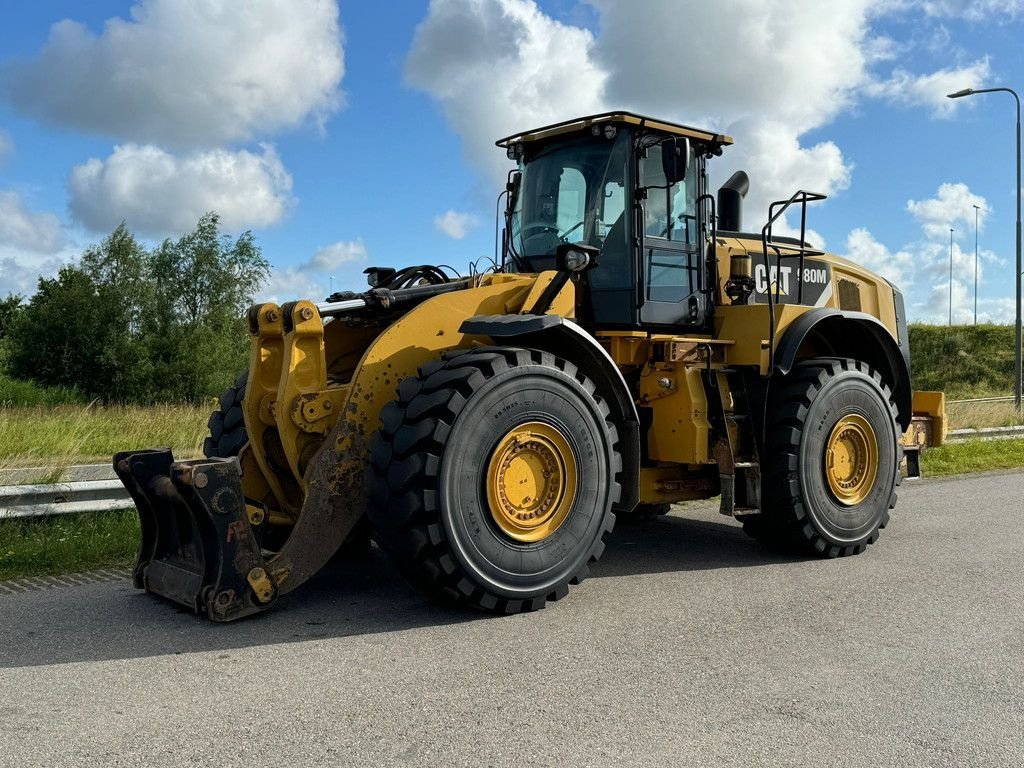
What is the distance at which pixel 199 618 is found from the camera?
5.30 m

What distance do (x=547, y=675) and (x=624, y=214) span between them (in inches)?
138

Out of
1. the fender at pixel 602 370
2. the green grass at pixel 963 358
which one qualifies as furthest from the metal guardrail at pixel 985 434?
the green grass at pixel 963 358

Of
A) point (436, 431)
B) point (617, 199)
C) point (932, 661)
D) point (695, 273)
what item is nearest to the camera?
point (932, 661)

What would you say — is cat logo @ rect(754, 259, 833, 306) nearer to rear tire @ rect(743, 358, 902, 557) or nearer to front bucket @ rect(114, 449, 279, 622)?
rear tire @ rect(743, 358, 902, 557)

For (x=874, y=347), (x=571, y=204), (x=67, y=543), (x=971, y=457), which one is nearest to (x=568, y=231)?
(x=571, y=204)

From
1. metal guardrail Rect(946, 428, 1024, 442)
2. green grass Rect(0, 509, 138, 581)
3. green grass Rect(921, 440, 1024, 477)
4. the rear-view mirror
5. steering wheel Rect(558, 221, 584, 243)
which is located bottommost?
green grass Rect(0, 509, 138, 581)

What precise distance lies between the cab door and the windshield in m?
0.20

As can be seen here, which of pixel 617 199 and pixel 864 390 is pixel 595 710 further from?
pixel 864 390

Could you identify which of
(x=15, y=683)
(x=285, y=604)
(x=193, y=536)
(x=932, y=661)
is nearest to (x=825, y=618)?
(x=932, y=661)

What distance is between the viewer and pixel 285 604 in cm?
562

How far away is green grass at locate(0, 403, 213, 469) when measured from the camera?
10.5 m

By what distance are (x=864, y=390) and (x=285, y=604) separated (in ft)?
15.1

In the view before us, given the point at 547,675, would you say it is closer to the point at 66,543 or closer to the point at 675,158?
the point at 675,158

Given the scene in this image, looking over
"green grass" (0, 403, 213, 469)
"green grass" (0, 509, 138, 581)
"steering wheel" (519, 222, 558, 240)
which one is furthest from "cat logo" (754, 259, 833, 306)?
"green grass" (0, 403, 213, 469)
